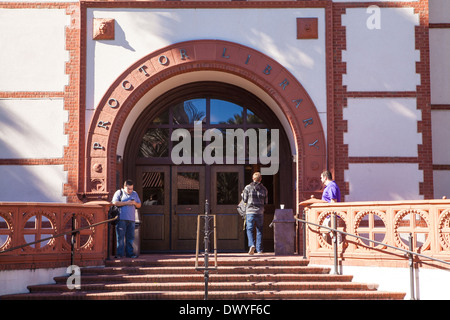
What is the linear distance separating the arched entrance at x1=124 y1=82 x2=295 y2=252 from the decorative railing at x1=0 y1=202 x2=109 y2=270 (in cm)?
271

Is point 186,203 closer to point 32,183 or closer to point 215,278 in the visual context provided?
point 32,183

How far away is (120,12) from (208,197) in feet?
16.0

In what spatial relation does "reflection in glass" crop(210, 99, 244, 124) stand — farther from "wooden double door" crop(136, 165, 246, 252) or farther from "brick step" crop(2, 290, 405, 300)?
"brick step" crop(2, 290, 405, 300)

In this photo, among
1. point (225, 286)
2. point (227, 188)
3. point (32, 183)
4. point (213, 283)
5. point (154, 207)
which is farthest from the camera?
point (227, 188)

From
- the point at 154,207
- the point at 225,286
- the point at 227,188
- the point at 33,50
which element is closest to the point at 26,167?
the point at 33,50

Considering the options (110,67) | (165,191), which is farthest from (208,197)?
(110,67)

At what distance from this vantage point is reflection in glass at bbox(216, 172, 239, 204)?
14766mm

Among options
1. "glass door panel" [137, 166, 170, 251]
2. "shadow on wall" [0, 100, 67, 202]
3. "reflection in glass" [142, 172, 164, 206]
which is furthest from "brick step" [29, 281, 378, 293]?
"reflection in glass" [142, 172, 164, 206]

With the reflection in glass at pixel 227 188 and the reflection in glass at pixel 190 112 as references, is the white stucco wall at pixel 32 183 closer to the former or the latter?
the reflection in glass at pixel 190 112

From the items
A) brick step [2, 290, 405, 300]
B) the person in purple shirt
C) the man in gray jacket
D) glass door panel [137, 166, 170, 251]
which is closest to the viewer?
brick step [2, 290, 405, 300]

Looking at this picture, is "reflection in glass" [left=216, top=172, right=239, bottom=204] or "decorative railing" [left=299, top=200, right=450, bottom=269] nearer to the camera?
"decorative railing" [left=299, top=200, right=450, bottom=269]

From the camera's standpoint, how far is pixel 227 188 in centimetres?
1480

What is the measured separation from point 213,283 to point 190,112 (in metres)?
5.69

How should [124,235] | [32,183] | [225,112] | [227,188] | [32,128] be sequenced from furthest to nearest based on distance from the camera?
[225,112]
[227,188]
[32,128]
[32,183]
[124,235]
